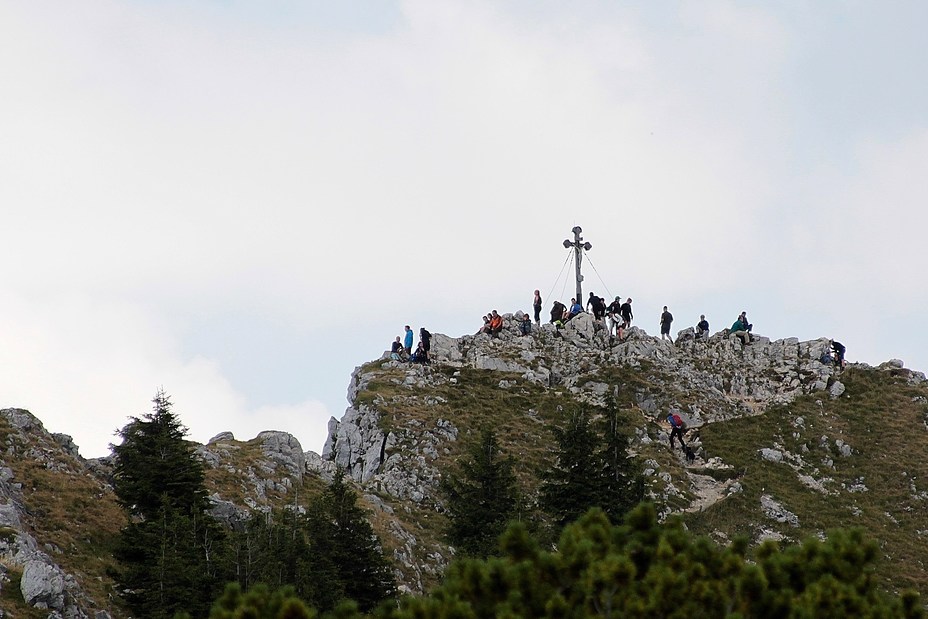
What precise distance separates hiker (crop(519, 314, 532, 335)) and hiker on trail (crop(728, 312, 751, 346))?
43.6 ft

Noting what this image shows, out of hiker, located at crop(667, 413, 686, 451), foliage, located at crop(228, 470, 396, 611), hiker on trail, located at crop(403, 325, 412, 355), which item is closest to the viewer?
foliage, located at crop(228, 470, 396, 611)

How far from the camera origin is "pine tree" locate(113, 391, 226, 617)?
29375mm

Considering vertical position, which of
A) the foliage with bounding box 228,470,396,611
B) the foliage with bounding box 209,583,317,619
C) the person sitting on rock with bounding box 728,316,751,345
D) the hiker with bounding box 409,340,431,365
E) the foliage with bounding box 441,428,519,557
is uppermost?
the person sitting on rock with bounding box 728,316,751,345

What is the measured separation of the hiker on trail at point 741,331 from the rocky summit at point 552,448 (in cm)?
82

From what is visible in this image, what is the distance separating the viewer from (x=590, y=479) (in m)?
39.6

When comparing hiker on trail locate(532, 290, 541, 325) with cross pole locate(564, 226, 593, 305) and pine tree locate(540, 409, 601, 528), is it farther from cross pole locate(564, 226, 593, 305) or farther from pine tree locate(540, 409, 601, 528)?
pine tree locate(540, 409, 601, 528)

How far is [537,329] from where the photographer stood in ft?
219

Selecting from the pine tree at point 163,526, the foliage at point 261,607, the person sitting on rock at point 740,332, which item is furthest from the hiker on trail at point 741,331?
the foliage at point 261,607

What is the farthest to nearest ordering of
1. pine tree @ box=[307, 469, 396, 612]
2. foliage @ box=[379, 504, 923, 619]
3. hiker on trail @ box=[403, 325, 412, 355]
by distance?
hiker on trail @ box=[403, 325, 412, 355], pine tree @ box=[307, 469, 396, 612], foliage @ box=[379, 504, 923, 619]

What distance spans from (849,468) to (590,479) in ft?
71.7

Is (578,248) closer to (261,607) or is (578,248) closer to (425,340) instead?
(425,340)

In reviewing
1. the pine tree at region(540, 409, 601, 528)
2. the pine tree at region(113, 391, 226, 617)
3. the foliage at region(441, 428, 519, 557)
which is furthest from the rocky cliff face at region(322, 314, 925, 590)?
the pine tree at region(113, 391, 226, 617)

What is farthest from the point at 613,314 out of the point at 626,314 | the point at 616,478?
the point at 616,478

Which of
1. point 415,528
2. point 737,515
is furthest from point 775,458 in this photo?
point 415,528
